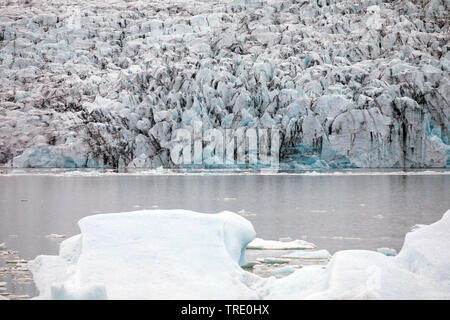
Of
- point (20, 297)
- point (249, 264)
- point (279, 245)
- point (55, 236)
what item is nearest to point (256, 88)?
point (55, 236)

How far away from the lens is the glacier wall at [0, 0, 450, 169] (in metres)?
31.6

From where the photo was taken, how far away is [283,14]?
5066 cm

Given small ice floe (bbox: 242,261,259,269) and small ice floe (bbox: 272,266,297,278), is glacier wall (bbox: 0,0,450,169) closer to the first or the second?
small ice floe (bbox: 242,261,259,269)

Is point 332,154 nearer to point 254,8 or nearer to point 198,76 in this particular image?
point 198,76

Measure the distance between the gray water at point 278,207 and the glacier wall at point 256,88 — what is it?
707 cm

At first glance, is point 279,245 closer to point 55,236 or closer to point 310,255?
point 310,255

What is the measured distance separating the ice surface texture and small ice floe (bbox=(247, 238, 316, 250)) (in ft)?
5.15

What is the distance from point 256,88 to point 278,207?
2046 centimetres

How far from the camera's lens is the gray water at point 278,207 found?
988cm

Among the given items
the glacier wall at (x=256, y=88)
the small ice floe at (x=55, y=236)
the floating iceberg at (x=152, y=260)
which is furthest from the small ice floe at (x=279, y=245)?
the glacier wall at (x=256, y=88)

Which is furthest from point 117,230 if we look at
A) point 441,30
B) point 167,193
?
point 441,30

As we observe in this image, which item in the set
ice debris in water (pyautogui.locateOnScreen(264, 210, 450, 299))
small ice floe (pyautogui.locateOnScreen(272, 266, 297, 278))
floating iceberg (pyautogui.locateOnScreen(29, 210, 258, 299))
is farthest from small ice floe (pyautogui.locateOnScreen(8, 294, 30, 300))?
small ice floe (pyautogui.locateOnScreen(272, 266, 297, 278))
